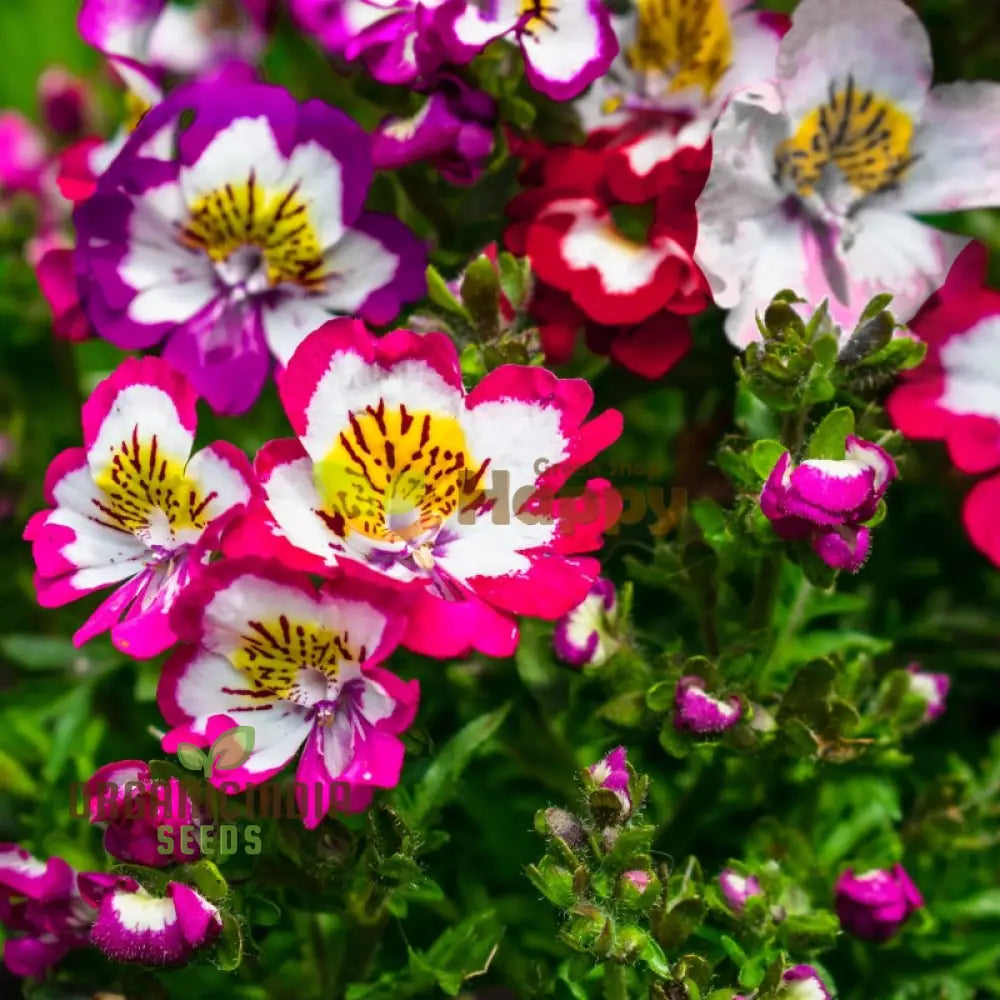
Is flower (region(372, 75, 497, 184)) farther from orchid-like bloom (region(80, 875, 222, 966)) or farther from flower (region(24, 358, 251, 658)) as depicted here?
orchid-like bloom (region(80, 875, 222, 966))

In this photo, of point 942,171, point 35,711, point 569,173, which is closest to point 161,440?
point 569,173

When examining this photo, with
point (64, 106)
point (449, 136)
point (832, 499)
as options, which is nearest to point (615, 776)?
point (832, 499)

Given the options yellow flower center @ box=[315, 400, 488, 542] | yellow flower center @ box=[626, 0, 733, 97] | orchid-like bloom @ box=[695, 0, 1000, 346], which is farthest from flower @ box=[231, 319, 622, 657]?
yellow flower center @ box=[626, 0, 733, 97]

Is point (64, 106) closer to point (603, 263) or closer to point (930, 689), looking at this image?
point (603, 263)

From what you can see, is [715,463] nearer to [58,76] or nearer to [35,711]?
[35,711]

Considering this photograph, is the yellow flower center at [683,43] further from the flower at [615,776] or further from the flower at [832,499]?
the flower at [615,776]

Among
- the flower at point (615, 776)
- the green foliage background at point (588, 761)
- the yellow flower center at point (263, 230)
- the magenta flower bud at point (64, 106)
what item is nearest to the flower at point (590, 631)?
the green foliage background at point (588, 761)

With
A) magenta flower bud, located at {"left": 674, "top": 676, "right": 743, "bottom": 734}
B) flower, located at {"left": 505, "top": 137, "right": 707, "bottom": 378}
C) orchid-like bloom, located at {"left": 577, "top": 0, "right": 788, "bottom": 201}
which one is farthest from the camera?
orchid-like bloom, located at {"left": 577, "top": 0, "right": 788, "bottom": 201}
